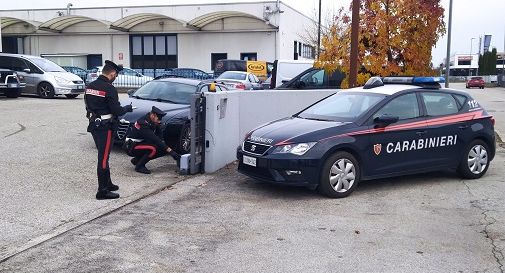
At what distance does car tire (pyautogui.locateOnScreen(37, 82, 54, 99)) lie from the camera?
21359 mm

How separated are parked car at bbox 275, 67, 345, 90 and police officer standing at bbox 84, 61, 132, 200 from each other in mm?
8347

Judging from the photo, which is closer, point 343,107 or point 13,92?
point 343,107

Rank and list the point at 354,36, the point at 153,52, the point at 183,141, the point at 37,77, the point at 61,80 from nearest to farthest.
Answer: the point at 183,141 → the point at 354,36 → the point at 37,77 → the point at 61,80 → the point at 153,52

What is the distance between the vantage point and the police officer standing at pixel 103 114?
6957 mm

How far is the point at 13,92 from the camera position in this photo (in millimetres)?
21047

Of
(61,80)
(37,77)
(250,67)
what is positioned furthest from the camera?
(250,67)

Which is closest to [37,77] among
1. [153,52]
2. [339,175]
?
[339,175]

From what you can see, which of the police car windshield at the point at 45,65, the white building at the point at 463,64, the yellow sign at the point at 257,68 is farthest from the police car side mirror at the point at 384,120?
the white building at the point at 463,64

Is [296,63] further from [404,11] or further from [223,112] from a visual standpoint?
[223,112]

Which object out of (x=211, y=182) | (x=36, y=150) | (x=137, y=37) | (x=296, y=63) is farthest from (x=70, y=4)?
(x=211, y=182)

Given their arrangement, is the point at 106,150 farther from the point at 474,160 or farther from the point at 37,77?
the point at 37,77

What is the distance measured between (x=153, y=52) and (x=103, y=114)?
4076 cm

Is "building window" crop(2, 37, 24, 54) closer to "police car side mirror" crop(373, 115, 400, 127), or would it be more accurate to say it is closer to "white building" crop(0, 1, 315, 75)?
"white building" crop(0, 1, 315, 75)

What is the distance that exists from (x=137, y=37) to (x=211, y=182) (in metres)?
39.8
